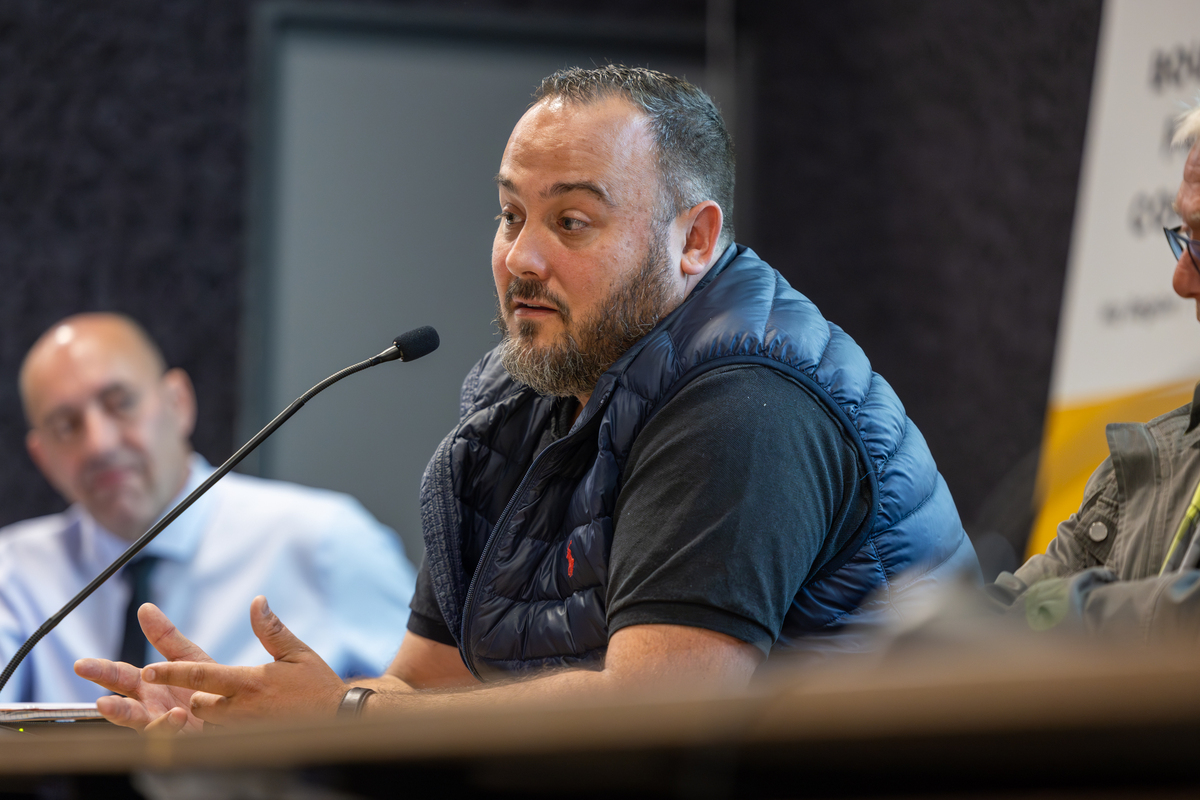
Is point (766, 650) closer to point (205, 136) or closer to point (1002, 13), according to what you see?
point (1002, 13)

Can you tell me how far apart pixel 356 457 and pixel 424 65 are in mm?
1076

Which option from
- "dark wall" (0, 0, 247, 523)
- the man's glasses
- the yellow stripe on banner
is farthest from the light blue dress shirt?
the man's glasses

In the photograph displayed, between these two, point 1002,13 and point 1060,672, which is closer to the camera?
point 1060,672

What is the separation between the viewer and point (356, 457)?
297 cm

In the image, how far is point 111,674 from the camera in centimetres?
106

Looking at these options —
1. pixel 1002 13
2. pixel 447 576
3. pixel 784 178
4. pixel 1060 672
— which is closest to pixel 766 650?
pixel 447 576

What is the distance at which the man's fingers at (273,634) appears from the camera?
101 cm

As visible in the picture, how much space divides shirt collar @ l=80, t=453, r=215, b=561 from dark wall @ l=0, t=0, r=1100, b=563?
1.91 ft

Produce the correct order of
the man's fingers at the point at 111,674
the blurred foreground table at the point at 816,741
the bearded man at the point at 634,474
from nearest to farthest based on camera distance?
the blurred foreground table at the point at 816,741, the bearded man at the point at 634,474, the man's fingers at the point at 111,674

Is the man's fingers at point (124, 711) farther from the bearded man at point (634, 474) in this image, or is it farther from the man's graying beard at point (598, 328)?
the man's graying beard at point (598, 328)

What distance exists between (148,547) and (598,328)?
4.62 feet

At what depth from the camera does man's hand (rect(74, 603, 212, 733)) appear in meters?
1.03

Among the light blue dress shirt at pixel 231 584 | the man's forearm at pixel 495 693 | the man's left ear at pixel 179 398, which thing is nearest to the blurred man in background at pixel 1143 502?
the man's forearm at pixel 495 693

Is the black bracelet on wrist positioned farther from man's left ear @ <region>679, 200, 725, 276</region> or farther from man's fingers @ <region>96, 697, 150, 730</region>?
man's left ear @ <region>679, 200, 725, 276</region>
